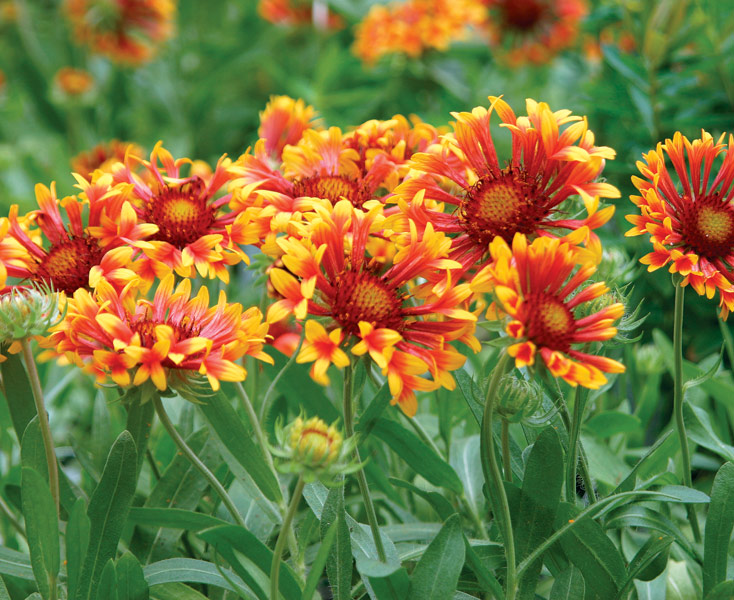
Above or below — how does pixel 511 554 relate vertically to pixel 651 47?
below

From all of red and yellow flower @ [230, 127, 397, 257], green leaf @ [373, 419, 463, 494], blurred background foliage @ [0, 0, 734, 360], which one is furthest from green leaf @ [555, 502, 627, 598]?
blurred background foliage @ [0, 0, 734, 360]

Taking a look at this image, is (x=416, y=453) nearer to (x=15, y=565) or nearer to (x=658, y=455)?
(x=658, y=455)

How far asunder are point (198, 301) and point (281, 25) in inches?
81.1

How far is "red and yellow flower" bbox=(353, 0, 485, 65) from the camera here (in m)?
1.98

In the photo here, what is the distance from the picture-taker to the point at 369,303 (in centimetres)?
63

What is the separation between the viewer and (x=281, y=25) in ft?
8.39

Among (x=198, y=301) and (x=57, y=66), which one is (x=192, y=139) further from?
(x=198, y=301)

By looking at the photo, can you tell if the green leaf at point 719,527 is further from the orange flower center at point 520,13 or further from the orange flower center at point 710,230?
the orange flower center at point 520,13

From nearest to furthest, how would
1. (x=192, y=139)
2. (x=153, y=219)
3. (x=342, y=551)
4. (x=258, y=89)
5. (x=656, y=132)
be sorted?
(x=342, y=551), (x=153, y=219), (x=656, y=132), (x=192, y=139), (x=258, y=89)

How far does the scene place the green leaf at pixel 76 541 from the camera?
2.06 feet

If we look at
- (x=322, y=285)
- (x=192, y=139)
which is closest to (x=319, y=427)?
(x=322, y=285)

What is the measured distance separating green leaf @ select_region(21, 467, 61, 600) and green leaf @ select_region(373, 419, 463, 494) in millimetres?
289

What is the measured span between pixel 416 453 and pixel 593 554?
0.18 meters

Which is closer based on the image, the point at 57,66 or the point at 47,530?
the point at 47,530
